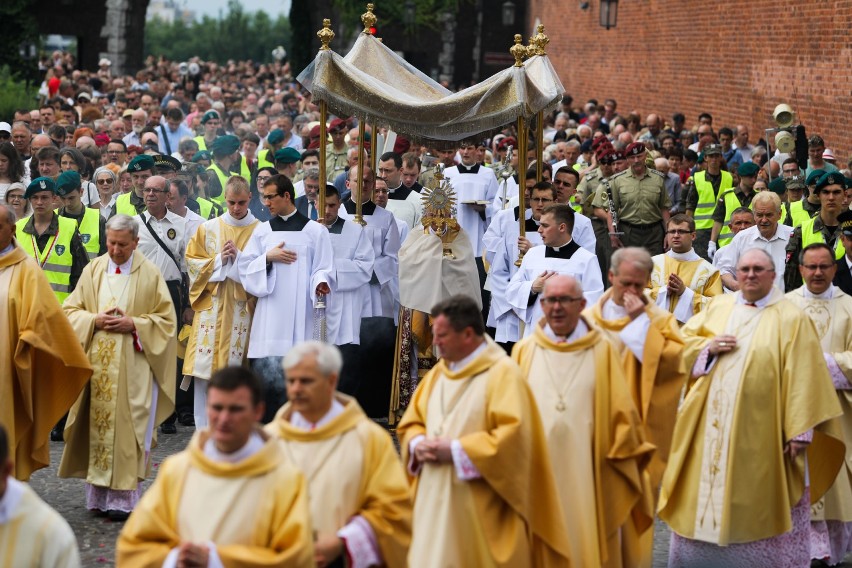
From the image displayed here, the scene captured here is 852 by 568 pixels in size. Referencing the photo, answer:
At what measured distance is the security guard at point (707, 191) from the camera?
51.9 feet

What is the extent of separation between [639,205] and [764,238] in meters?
3.47

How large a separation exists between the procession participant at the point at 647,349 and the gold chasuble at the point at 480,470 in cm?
120

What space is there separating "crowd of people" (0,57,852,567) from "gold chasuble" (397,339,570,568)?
1 cm

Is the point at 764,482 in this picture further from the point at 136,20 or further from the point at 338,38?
the point at 136,20

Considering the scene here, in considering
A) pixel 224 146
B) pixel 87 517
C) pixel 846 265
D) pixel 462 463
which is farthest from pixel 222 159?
pixel 462 463

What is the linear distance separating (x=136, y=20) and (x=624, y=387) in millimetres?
40450

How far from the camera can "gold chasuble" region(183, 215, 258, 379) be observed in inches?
429

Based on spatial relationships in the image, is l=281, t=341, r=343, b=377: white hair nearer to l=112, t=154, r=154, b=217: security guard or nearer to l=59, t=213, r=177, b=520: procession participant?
l=59, t=213, r=177, b=520: procession participant

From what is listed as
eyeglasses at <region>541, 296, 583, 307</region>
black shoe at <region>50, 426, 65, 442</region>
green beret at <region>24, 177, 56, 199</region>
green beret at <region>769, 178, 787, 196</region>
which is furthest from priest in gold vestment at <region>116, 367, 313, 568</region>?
green beret at <region>769, 178, 787, 196</region>

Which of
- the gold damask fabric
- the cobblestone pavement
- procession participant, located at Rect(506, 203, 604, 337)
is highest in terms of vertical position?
the gold damask fabric

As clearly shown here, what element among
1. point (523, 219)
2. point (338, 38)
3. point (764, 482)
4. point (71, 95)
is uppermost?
point (338, 38)

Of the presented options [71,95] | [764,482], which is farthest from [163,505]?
[71,95]

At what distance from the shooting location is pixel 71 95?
2597 centimetres

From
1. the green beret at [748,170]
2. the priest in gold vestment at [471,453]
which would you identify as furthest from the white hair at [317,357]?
the green beret at [748,170]
